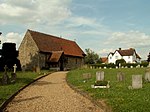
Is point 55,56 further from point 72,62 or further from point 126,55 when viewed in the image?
point 126,55

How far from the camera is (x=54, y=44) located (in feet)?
232

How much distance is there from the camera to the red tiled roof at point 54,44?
64.2m

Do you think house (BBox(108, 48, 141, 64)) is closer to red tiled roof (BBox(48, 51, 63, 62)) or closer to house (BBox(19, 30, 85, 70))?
house (BBox(19, 30, 85, 70))

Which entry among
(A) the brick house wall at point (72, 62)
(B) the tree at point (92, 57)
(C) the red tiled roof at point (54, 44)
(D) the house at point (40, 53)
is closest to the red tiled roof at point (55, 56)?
(D) the house at point (40, 53)

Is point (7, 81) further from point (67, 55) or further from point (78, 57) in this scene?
point (78, 57)

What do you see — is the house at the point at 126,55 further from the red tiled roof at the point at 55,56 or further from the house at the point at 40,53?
the red tiled roof at the point at 55,56

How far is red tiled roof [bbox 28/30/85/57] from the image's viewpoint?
64250 mm

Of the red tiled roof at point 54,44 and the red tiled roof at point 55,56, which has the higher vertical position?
the red tiled roof at point 54,44

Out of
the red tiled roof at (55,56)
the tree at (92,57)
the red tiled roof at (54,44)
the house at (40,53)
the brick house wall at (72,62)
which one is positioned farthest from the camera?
the tree at (92,57)

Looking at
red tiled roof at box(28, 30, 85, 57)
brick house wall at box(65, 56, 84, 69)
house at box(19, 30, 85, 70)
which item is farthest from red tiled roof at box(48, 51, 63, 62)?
brick house wall at box(65, 56, 84, 69)

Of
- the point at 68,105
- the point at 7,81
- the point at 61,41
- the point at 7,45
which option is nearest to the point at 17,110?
the point at 68,105

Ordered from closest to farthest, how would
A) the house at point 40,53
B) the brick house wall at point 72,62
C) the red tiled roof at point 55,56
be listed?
1. the house at point 40,53
2. the red tiled roof at point 55,56
3. the brick house wall at point 72,62

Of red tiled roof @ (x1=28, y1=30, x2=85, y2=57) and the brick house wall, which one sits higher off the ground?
red tiled roof @ (x1=28, y1=30, x2=85, y2=57)

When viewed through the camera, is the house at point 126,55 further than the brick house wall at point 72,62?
Yes
